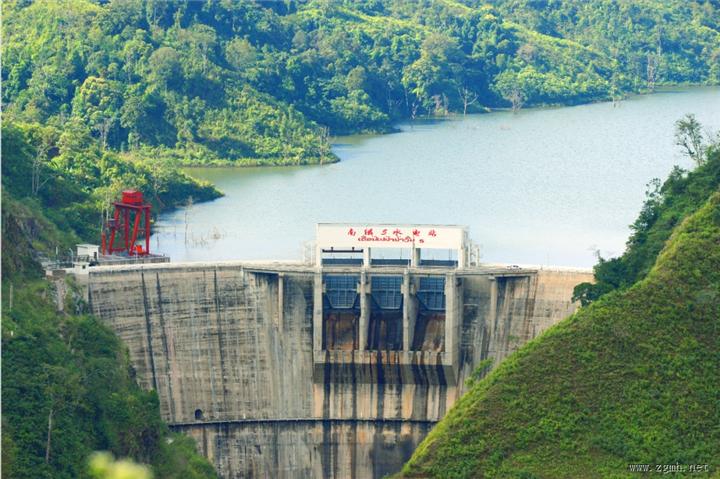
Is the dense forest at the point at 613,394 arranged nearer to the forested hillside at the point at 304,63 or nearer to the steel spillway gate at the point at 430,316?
the steel spillway gate at the point at 430,316

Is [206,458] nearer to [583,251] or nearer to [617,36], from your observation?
[583,251]

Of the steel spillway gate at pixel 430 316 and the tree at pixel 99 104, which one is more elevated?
the tree at pixel 99 104

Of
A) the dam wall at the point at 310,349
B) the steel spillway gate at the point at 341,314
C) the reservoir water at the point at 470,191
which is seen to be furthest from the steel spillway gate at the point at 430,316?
the reservoir water at the point at 470,191

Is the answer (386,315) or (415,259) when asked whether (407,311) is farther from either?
(415,259)

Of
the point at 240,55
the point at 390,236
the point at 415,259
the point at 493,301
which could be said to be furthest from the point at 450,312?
the point at 240,55

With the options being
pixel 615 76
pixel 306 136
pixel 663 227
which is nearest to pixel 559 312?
pixel 663 227

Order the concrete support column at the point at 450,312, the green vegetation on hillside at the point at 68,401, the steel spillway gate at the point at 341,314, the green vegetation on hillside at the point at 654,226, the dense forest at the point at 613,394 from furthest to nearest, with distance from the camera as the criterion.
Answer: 1. the steel spillway gate at the point at 341,314
2. the concrete support column at the point at 450,312
3. the green vegetation on hillside at the point at 654,226
4. the green vegetation on hillside at the point at 68,401
5. the dense forest at the point at 613,394
